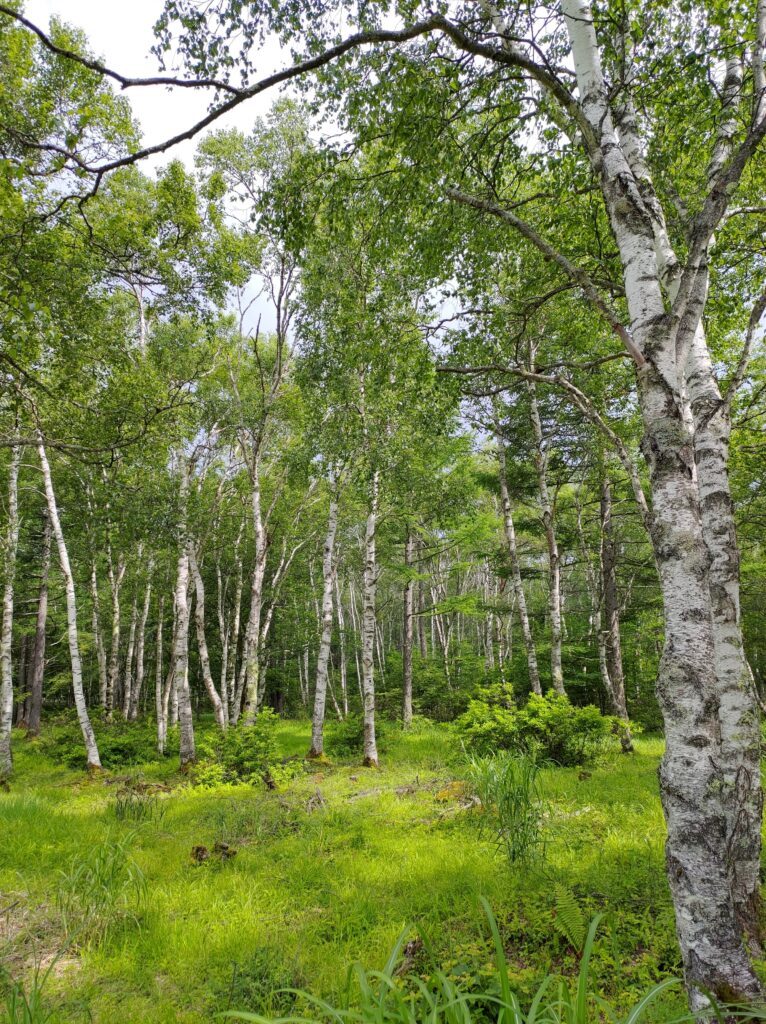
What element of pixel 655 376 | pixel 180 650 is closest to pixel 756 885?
pixel 655 376

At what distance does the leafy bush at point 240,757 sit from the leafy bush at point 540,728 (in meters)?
4.07

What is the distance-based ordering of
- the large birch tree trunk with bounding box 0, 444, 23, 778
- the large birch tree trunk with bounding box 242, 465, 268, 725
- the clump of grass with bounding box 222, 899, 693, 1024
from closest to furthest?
the clump of grass with bounding box 222, 899, 693, 1024, the large birch tree trunk with bounding box 0, 444, 23, 778, the large birch tree trunk with bounding box 242, 465, 268, 725

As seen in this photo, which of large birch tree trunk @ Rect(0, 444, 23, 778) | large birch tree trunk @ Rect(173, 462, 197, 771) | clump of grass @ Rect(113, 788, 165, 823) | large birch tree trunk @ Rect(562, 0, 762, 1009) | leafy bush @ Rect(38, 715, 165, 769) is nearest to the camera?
large birch tree trunk @ Rect(562, 0, 762, 1009)

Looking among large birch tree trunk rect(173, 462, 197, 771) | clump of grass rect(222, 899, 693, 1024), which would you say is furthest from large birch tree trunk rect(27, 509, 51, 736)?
clump of grass rect(222, 899, 693, 1024)

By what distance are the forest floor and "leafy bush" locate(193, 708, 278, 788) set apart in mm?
2241

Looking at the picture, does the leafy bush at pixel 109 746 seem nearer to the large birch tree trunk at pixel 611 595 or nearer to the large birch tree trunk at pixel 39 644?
the large birch tree trunk at pixel 39 644

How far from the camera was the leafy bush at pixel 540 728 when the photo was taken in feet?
27.7

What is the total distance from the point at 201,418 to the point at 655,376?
13.3 m

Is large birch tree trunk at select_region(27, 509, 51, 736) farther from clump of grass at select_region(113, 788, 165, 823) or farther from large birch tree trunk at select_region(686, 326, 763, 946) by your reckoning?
large birch tree trunk at select_region(686, 326, 763, 946)

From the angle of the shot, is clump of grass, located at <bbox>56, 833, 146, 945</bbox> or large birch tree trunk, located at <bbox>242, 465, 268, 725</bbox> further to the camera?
large birch tree trunk, located at <bbox>242, 465, 268, 725</bbox>

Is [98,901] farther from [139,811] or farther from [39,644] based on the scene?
[39,644]

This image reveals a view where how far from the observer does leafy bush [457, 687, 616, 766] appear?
27.7 feet

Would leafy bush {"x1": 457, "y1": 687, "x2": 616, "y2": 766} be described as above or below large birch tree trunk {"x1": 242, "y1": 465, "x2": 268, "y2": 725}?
below

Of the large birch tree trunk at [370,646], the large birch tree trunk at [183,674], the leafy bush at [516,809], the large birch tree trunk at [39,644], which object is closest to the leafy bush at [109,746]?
the large birch tree trunk at [39,644]
